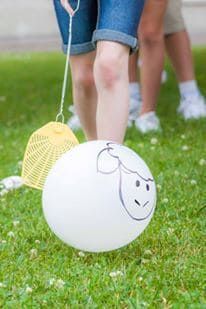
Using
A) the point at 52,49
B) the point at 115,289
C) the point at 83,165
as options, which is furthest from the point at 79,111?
the point at 52,49

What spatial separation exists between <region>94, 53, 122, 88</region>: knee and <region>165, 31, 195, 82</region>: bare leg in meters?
2.84

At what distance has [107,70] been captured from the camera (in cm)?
333

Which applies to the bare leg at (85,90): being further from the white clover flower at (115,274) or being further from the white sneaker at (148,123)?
the white sneaker at (148,123)

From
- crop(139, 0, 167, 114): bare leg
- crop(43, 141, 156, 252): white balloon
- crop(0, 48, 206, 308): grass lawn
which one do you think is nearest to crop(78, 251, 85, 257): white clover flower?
crop(0, 48, 206, 308): grass lawn

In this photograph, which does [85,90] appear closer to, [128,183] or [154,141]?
[128,183]

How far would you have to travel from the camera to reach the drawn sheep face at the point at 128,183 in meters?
2.87

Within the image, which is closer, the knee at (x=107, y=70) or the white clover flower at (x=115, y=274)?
the white clover flower at (x=115, y=274)

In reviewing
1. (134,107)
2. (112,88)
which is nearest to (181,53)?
(134,107)

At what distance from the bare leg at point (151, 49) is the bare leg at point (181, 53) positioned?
0.55 m

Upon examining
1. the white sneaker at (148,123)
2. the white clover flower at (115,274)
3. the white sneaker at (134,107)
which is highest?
the white clover flower at (115,274)

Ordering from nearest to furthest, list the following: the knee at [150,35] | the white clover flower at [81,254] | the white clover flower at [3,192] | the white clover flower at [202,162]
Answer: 1. the white clover flower at [81,254]
2. the white clover flower at [3,192]
3. the white clover flower at [202,162]
4. the knee at [150,35]

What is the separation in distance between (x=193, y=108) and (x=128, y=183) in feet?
10.9

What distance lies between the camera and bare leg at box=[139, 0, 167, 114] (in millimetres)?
5277

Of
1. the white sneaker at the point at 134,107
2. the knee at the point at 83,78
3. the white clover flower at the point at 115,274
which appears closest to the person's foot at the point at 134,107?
the white sneaker at the point at 134,107
